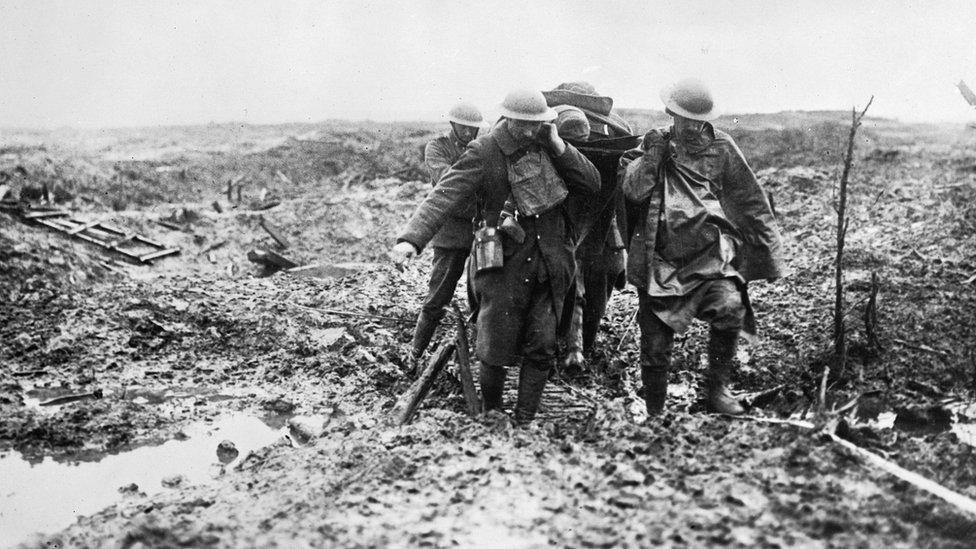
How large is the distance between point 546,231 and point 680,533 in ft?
6.93

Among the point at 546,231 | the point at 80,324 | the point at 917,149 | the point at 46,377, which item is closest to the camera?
the point at 546,231

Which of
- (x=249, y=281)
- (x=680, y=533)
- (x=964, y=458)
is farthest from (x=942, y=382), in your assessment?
A: (x=249, y=281)

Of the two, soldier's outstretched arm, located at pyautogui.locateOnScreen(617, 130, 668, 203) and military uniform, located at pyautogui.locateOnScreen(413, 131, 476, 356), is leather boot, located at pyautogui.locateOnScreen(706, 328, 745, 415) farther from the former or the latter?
military uniform, located at pyautogui.locateOnScreen(413, 131, 476, 356)

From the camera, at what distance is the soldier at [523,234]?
4.35 m

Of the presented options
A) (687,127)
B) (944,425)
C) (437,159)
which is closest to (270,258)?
(437,159)

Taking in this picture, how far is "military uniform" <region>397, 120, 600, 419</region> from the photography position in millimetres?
4379

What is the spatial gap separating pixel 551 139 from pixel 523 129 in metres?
0.18

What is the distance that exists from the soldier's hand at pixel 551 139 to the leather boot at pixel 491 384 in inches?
50.8

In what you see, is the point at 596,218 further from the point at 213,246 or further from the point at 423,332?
the point at 213,246

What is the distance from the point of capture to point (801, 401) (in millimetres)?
4711

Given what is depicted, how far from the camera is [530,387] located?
4.54 metres

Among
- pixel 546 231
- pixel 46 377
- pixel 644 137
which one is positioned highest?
pixel 644 137

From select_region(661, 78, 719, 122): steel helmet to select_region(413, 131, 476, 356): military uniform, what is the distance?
181 cm

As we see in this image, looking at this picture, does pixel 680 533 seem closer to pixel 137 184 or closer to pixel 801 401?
pixel 801 401
